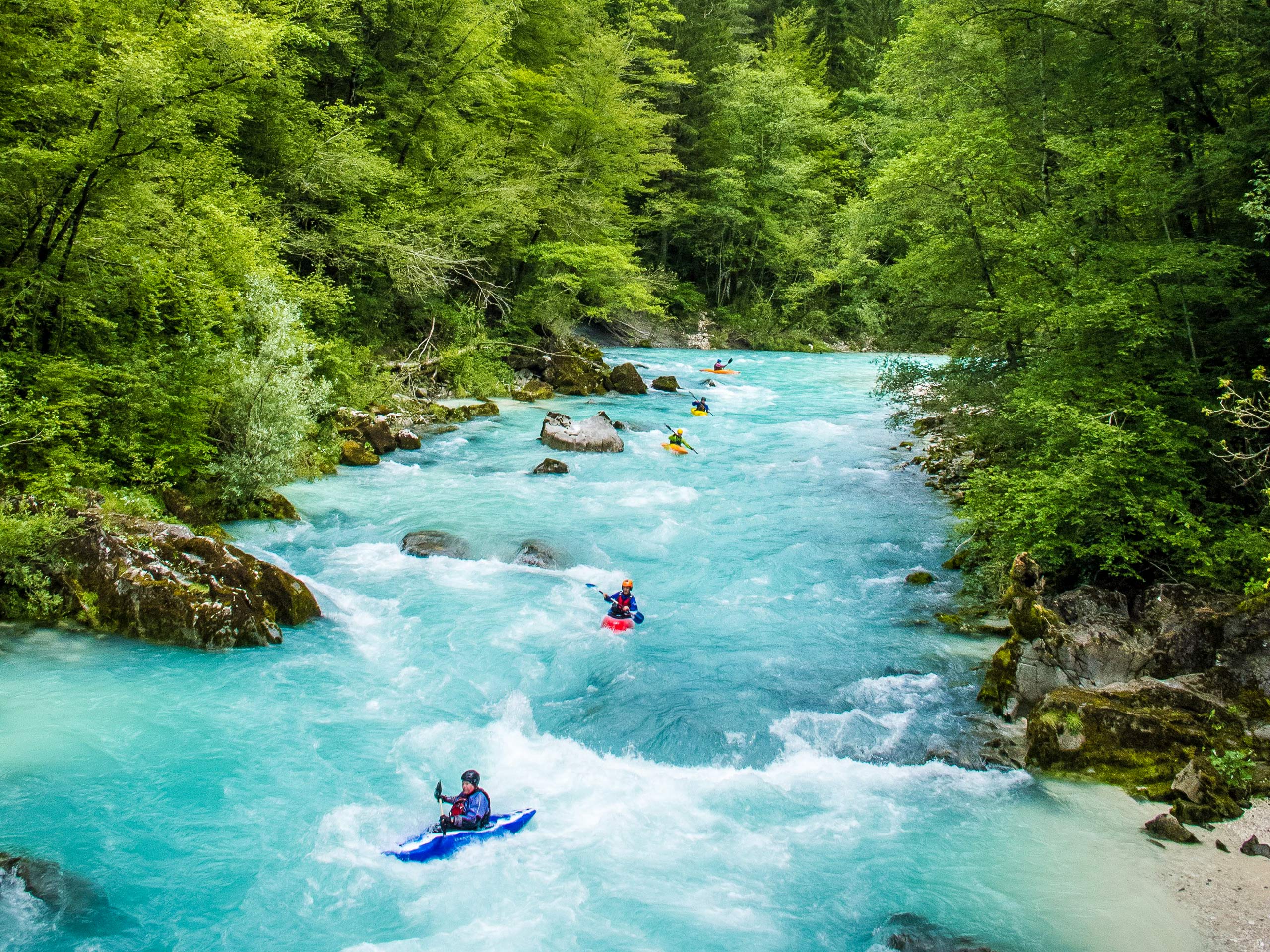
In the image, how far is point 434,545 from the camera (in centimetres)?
1252

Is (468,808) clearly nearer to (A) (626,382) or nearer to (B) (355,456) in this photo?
(B) (355,456)

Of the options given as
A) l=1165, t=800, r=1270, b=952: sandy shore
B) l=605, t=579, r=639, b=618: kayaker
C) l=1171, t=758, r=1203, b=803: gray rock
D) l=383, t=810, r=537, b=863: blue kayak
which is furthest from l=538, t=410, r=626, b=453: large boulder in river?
l=1165, t=800, r=1270, b=952: sandy shore

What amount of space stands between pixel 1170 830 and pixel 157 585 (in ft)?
34.9

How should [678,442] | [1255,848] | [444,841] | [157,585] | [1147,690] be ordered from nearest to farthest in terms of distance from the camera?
[1255,848] → [444,841] → [1147,690] → [157,585] → [678,442]

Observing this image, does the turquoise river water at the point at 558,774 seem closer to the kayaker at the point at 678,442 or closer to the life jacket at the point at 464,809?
the life jacket at the point at 464,809

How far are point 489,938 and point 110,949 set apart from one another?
8.37 ft

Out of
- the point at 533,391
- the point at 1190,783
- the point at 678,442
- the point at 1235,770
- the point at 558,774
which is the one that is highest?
the point at 533,391

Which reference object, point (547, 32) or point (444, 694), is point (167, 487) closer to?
point (444, 694)

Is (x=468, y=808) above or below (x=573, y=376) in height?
below

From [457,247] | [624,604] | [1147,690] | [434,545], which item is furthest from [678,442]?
[1147,690]

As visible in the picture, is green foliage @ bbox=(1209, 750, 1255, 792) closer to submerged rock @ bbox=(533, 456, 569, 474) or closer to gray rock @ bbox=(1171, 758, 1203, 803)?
gray rock @ bbox=(1171, 758, 1203, 803)

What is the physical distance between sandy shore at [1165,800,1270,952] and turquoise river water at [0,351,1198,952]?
0.61ft

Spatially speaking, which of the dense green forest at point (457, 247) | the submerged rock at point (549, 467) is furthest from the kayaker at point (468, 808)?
the submerged rock at point (549, 467)

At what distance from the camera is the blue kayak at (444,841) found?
623 cm
